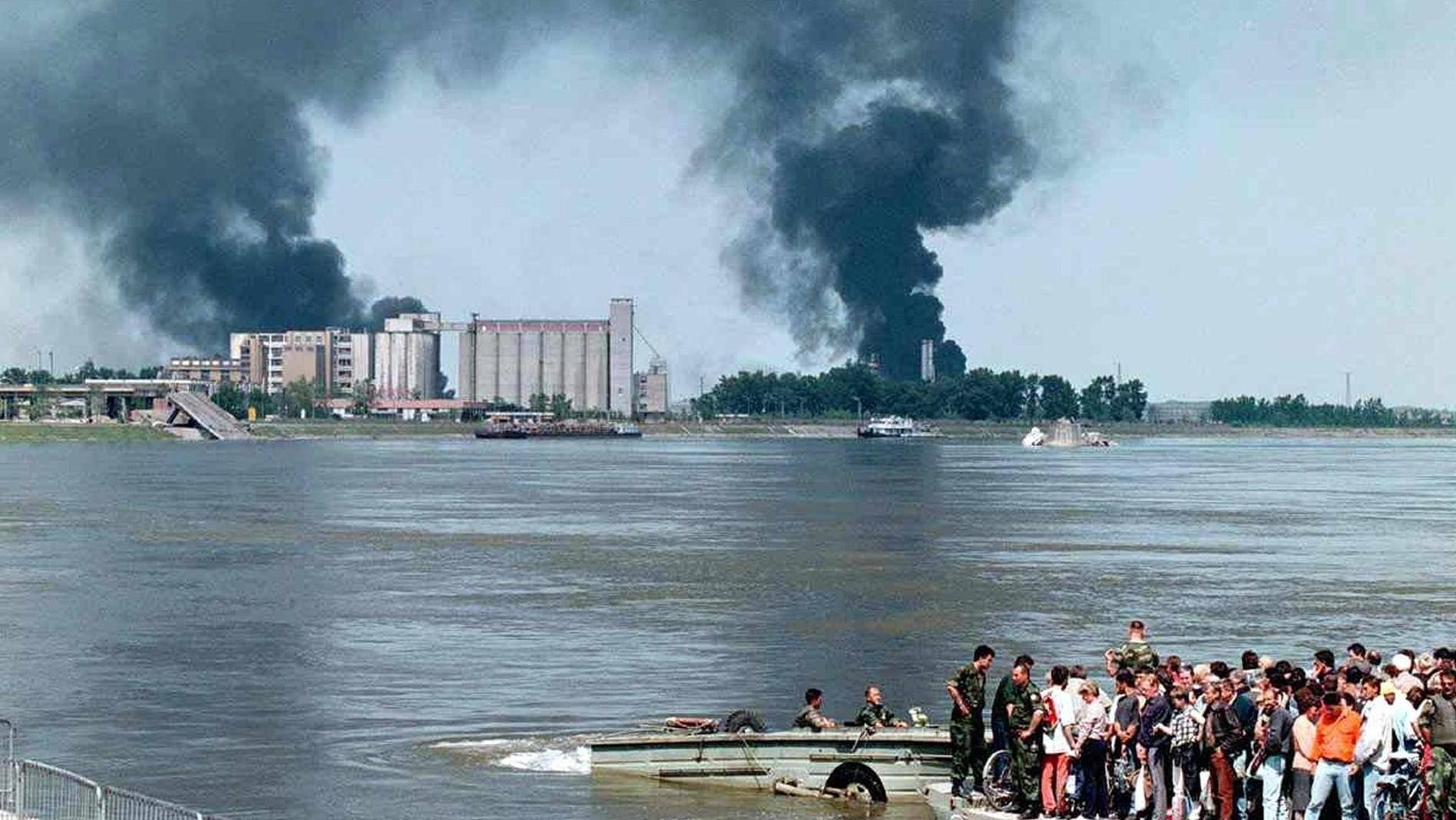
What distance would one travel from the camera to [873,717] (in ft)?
120

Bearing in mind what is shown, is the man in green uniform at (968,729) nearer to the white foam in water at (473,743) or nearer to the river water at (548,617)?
the river water at (548,617)

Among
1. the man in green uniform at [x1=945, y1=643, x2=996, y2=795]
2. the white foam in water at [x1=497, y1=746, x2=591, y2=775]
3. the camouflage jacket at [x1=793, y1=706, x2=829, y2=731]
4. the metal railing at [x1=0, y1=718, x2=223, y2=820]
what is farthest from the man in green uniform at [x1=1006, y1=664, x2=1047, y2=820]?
the metal railing at [x1=0, y1=718, x2=223, y2=820]

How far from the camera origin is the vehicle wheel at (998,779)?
103 ft

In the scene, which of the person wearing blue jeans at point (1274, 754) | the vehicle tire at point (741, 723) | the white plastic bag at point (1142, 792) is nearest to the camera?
the person wearing blue jeans at point (1274, 754)

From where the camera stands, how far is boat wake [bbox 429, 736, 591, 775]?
39.3 metres

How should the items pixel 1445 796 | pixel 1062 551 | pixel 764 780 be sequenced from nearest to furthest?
pixel 1445 796 → pixel 764 780 → pixel 1062 551

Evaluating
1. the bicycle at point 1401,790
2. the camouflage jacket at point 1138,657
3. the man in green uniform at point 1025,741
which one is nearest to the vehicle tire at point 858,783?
the camouflage jacket at point 1138,657

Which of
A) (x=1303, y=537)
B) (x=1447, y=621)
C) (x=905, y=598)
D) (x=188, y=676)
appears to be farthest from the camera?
(x=1303, y=537)

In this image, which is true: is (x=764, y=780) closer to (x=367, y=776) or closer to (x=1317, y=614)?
(x=367, y=776)

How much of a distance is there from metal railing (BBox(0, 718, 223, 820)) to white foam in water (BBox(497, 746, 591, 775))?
7996 millimetres

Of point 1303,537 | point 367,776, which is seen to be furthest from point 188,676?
point 1303,537

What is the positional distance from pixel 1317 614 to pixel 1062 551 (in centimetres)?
2675

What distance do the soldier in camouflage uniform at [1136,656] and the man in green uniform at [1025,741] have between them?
1788 mm

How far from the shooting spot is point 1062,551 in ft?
305
